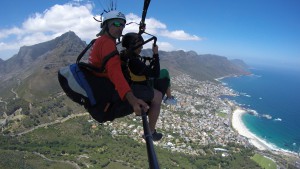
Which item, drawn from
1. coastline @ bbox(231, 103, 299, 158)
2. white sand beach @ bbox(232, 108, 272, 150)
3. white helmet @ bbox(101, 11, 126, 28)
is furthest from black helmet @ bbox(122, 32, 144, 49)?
white sand beach @ bbox(232, 108, 272, 150)

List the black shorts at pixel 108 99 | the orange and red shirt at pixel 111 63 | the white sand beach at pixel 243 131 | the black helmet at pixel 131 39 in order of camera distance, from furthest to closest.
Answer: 1. the white sand beach at pixel 243 131
2. the black helmet at pixel 131 39
3. the black shorts at pixel 108 99
4. the orange and red shirt at pixel 111 63

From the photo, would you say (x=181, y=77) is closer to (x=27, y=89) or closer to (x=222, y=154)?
(x=27, y=89)

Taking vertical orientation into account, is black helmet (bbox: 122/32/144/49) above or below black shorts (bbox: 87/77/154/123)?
above

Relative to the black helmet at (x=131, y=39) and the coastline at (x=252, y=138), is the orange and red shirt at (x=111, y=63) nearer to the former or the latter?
the black helmet at (x=131, y=39)

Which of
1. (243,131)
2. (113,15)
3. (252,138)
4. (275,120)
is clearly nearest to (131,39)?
(113,15)

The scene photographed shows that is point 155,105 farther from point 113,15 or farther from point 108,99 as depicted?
point 113,15

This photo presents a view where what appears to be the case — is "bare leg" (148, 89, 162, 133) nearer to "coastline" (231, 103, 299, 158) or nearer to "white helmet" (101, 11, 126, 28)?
"white helmet" (101, 11, 126, 28)

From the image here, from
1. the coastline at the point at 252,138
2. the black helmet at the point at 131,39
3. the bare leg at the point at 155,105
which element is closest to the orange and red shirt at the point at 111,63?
the black helmet at the point at 131,39
